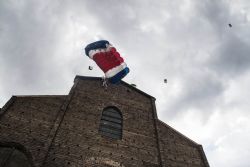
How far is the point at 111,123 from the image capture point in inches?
400

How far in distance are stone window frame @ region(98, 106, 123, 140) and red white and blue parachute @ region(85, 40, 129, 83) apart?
1.43m

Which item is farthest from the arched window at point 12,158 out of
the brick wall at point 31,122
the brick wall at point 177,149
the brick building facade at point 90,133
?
the brick wall at point 177,149

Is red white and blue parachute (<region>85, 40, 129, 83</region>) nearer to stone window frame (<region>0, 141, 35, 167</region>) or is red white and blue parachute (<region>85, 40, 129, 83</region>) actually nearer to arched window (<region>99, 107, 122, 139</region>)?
arched window (<region>99, 107, 122, 139</region>)

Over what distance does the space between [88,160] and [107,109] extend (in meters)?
3.00

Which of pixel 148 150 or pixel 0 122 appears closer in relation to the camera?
pixel 0 122

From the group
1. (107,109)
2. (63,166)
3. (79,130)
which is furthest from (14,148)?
(107,109)

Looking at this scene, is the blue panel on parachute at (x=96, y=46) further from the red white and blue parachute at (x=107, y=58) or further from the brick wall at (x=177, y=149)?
the brick wall at (x=177, y=149)

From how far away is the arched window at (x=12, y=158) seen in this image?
7191 mm

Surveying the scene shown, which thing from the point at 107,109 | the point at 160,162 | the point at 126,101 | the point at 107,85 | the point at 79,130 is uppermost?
the point at 107,85

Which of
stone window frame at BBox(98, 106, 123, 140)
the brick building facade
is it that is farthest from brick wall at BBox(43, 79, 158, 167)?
stone window frame at BBox(98, 106, 123, 140)

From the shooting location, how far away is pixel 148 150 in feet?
31.0

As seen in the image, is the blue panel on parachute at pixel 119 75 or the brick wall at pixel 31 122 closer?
the brick wall at pixel 31 122

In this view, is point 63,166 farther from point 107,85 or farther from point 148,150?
point 107,85

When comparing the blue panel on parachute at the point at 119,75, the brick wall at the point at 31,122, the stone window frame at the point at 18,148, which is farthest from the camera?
the blue panel on parachute at the point at 119,75
